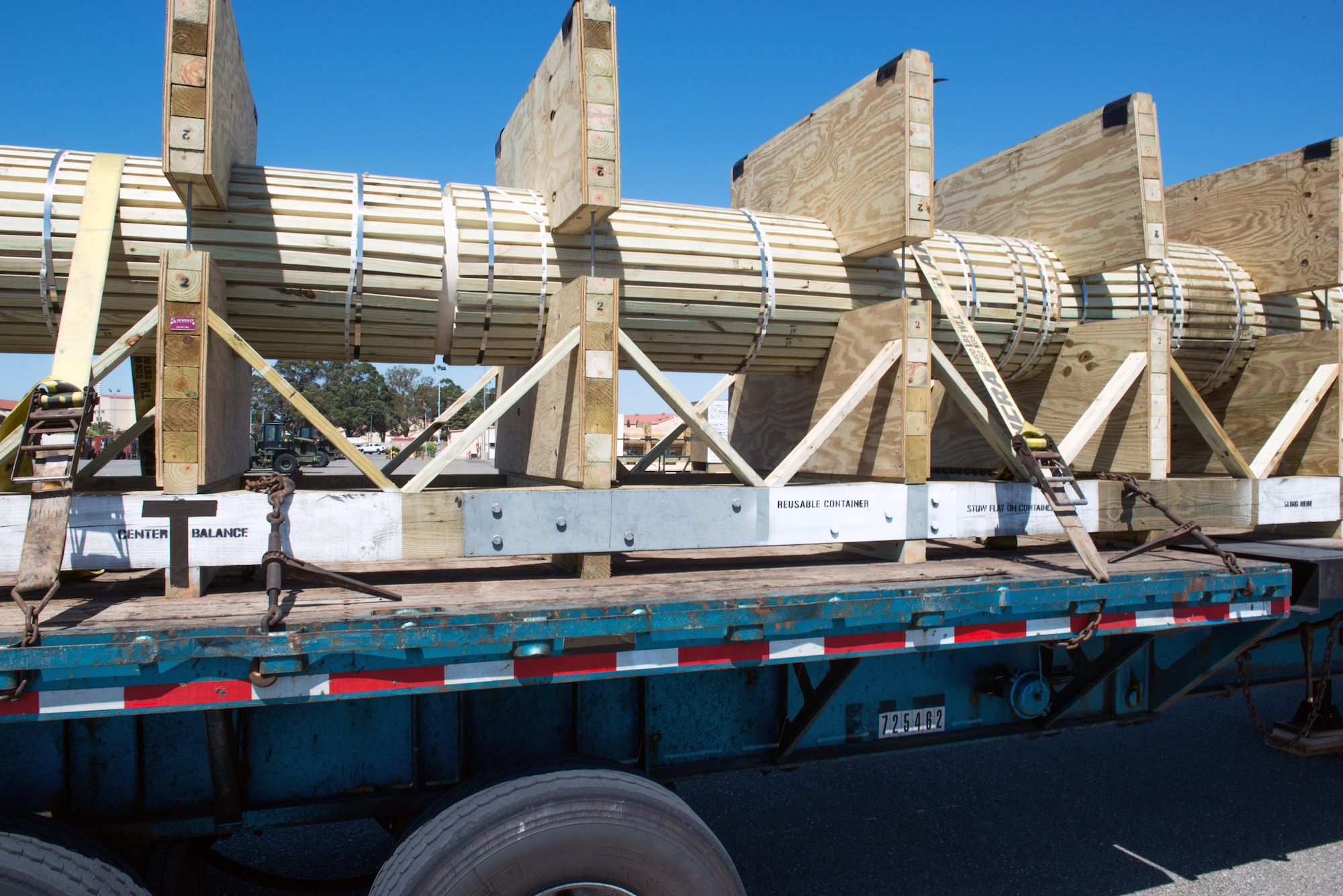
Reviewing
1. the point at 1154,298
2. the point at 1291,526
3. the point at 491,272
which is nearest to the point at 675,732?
the point at 491,272

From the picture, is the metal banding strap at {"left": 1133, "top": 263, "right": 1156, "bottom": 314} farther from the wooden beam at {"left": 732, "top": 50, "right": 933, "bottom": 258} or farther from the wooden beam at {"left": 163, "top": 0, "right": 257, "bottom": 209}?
the wooden beam at {"left": 163, "top": 0, "right": 257, "bottom": 209}

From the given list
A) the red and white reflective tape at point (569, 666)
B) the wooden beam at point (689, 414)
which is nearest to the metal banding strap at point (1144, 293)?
the red and white reflective tape at point (569, 666)

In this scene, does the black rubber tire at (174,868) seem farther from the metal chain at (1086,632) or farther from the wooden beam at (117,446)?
the metal chain at (1086,632)

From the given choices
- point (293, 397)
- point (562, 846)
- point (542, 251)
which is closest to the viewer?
point (562, 846)

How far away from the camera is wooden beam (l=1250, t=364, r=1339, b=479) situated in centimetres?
468

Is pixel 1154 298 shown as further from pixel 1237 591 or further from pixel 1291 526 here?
pixel 1237 591

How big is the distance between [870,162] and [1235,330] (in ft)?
9.79

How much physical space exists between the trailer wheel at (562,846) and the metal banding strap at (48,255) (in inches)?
104

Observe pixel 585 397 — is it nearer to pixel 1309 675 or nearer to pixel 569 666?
pixel 569 666

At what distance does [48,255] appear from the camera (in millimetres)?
3426

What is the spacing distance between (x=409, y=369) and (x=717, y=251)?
306ft

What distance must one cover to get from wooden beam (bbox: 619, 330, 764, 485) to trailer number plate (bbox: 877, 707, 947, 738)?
123cm

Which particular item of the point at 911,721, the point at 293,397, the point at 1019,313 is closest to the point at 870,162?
the point at 1019,313

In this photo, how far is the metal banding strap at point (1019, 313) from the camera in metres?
4.86
